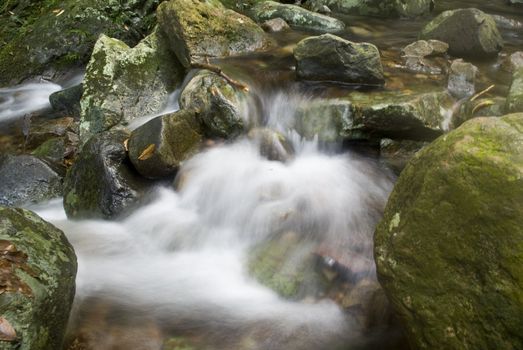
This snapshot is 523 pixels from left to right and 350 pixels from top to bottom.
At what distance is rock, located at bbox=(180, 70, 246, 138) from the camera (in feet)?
18.7

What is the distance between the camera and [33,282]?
290cm

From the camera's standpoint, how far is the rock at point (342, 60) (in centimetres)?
610

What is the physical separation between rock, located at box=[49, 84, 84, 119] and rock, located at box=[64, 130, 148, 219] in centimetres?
314

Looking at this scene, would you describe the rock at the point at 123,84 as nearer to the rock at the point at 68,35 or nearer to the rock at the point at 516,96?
the rock at the point at 68,35

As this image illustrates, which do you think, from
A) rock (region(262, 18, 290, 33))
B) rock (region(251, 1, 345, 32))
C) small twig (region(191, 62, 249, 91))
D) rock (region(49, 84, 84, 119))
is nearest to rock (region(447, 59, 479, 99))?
small twig (region(191, 62, 249, 91))

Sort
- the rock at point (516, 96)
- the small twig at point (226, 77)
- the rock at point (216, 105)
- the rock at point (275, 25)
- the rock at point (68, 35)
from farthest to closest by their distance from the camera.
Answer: the rock at point (68, 35) → the rock at point (275, 25) → the small twig at point (226, 77) → the rock at point (216, 105) → the rock at point (516, 96)

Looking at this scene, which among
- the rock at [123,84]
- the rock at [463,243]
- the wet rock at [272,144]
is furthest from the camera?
the rock at [123,84]

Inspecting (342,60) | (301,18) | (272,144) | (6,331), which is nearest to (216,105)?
(272,144)

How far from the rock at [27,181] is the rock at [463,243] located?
4898 mm

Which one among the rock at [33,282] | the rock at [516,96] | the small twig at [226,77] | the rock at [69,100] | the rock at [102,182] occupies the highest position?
the rock at [516,96]

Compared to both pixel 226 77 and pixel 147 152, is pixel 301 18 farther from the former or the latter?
pixel 147 152

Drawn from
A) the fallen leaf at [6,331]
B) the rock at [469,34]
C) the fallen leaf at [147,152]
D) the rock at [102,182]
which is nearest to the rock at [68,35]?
the rock at [102,182]

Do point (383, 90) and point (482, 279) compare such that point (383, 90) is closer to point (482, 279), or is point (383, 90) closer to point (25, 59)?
point (482, 279)

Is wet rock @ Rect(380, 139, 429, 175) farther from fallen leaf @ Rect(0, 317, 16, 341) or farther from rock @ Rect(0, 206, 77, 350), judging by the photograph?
fallen leaf @ Rect(0, 317, 16, 341)
